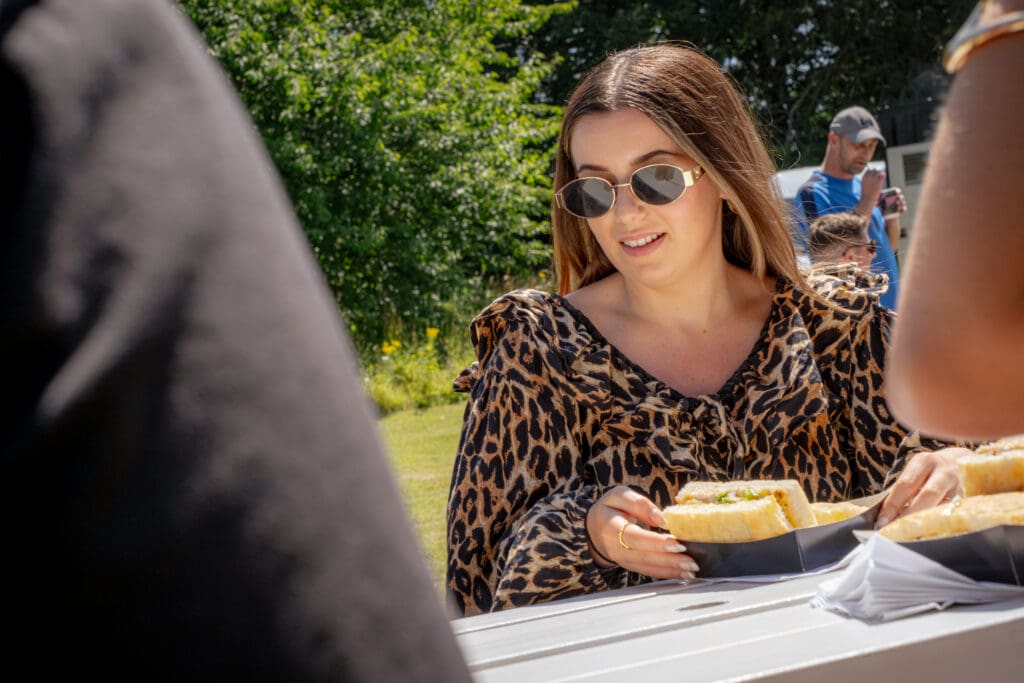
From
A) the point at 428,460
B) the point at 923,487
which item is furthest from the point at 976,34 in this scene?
the point at 428,460

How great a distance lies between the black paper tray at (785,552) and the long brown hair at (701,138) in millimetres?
938

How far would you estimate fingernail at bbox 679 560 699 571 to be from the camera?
2096 millimetres

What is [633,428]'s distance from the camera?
102 inches

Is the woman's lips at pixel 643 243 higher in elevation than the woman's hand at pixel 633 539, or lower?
higher

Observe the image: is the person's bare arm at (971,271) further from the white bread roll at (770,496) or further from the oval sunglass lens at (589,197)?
the oval sunglass lens at (589,197)

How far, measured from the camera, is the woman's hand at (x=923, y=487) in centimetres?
220

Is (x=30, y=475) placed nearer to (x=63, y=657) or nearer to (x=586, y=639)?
(x=63, y=657)

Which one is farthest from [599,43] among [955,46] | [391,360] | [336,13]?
[955,46]

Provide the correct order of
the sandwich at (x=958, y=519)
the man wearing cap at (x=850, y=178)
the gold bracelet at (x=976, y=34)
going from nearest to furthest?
the gold bracelet at (x=976, y=34)
the sandwich at (x=958, y=519)
the man wearing cap at (x=850, y=178)

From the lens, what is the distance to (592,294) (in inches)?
117

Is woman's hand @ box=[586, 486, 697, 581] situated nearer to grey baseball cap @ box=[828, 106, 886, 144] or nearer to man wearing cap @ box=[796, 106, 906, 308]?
man wearing cap @ box=[796, 106, 906, 308]

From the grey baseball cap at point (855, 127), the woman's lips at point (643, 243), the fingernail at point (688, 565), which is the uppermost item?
the woman's lips at point (643, 243)

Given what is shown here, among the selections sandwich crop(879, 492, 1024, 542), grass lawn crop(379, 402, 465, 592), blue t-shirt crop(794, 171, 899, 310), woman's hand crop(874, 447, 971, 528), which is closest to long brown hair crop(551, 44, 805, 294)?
woman's hand crop(874, 447, 971, 528)

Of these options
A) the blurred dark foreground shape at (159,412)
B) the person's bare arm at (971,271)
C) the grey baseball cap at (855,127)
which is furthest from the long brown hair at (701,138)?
the grey baseball cap at (855,127)
